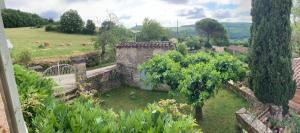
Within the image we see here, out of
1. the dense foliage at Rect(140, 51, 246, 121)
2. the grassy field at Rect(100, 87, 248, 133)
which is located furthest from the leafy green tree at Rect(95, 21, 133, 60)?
the dense foliage at Rect(140, 51, 246, 121)

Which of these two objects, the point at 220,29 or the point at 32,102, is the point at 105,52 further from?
the point at 220,29

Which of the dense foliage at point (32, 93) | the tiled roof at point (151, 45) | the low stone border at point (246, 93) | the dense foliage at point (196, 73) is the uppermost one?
the dense foliage at point (32, 93)

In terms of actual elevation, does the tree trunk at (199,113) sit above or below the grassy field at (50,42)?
below

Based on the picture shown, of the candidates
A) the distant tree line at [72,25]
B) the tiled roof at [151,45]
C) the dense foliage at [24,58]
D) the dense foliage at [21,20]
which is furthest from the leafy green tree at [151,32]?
the dense foliage at [21,20]

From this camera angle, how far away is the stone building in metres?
19.6

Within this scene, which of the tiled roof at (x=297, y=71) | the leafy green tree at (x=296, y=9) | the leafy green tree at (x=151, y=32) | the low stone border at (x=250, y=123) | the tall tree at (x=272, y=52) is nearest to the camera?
the low stone border at (x=250, y=123)

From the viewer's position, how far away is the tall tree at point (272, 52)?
12.9m

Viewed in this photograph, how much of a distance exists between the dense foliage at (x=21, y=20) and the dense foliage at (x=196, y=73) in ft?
131

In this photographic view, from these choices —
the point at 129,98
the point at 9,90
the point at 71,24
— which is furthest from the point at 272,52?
the point at 71,24

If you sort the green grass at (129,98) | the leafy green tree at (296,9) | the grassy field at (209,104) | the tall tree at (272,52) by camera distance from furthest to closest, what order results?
the leafy green tree at (296,9)
the green grass at (129,98)
the grassy field at (209,104)
the tall tree at (272,52)

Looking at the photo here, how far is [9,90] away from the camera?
2.54 meters

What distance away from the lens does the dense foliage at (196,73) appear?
42.9 ft

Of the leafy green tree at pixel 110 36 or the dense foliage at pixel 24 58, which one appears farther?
the leafy green tree at pixel 110 36

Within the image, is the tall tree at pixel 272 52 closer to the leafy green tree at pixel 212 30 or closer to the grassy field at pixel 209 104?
the grassy field at pixel 209 104
